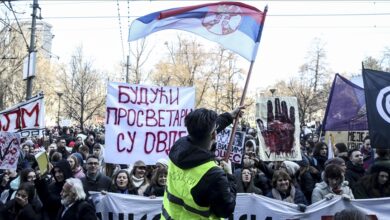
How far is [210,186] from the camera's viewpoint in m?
2.78

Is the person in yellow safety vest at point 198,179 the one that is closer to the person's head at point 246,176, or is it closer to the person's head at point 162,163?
the person's head at point 162,163

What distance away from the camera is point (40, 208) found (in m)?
5.58

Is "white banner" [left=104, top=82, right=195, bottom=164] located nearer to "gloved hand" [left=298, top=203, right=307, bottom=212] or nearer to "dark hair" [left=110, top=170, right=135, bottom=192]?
"dark hair" [left=110, top=170, right=135, bottom=192]

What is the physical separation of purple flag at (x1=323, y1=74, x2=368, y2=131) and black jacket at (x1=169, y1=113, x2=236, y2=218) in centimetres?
474

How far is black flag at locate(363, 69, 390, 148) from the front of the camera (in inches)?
213

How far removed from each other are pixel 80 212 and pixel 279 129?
15.0 ft

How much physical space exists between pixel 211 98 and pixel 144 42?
11.9 m

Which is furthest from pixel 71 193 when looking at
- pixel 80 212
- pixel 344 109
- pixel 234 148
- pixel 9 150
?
pixel 234 148

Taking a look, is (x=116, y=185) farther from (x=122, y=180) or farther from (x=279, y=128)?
(x=279, y=128)

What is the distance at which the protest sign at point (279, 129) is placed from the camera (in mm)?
8320

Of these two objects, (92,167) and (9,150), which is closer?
(92,167)

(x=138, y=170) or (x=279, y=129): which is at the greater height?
(x=279, y=129)

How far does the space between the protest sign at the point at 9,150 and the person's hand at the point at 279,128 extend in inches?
163

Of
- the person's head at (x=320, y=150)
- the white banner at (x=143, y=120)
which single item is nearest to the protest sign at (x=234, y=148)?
the person's head at (x=320, y=150)
